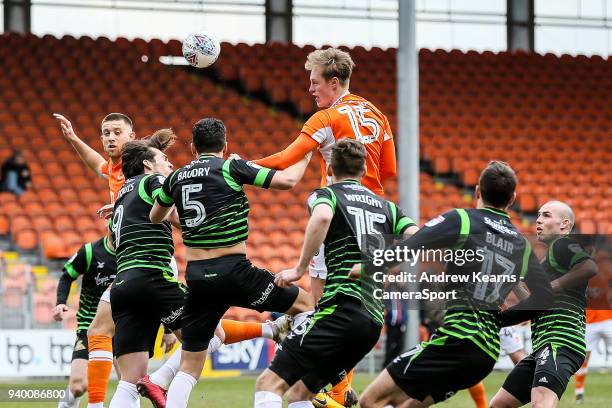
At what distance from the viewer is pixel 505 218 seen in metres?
5.65

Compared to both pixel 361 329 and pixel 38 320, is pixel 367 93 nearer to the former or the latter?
pixel 38 320

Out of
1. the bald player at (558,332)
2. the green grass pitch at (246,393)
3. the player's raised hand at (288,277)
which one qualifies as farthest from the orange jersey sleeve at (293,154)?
the green grass pitch at (246,393)

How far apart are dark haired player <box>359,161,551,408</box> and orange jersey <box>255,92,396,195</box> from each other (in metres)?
1.47

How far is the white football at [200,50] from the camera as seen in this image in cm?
790

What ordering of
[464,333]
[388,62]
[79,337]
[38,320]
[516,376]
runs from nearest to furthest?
[464,333] < [516,376] < [79,337] < [38,320] < [388,62]

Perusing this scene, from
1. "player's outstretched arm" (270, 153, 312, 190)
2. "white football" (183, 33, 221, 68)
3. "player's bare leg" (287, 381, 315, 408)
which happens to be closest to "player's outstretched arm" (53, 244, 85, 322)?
"white football" (183, 33, 221, 68)

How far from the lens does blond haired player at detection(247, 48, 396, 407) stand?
687 cm

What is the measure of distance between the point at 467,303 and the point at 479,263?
22 cm

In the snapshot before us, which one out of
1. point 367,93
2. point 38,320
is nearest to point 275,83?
point 367,93

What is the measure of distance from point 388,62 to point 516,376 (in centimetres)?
1613

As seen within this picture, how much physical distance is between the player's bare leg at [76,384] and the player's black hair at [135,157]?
63.4 inches

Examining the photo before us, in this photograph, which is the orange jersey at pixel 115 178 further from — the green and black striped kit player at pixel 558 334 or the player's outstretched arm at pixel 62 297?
the green and black striped kit player at pixel 558 334

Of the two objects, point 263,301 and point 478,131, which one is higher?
point 478,131

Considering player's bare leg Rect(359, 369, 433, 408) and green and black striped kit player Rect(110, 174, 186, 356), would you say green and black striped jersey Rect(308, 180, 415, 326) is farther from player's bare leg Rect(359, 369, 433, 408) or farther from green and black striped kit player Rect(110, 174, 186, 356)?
green and black striped kit player Rect(110, 174, 186, 356)
